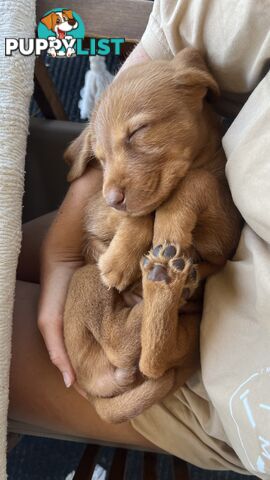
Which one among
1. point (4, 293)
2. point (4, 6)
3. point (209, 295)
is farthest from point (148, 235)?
point (4, 6)

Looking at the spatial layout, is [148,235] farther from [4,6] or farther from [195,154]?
[4,6]

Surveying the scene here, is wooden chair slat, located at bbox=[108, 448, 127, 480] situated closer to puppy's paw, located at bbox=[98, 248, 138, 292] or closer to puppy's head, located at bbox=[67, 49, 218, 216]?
puppy's paw, located at bbox=[98, 248, 138, 292]

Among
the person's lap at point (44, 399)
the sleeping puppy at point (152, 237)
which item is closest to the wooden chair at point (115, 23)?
the person's lap at point (44, 399)

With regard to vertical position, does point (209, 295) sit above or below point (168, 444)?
above

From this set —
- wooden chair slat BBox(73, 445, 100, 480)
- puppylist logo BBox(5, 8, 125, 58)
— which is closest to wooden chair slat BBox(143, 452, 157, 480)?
wooden chair slat BBox(73, 445, 100, 480)

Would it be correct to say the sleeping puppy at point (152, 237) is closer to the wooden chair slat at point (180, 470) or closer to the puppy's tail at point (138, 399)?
the puppy's tail at point (138, 399)
